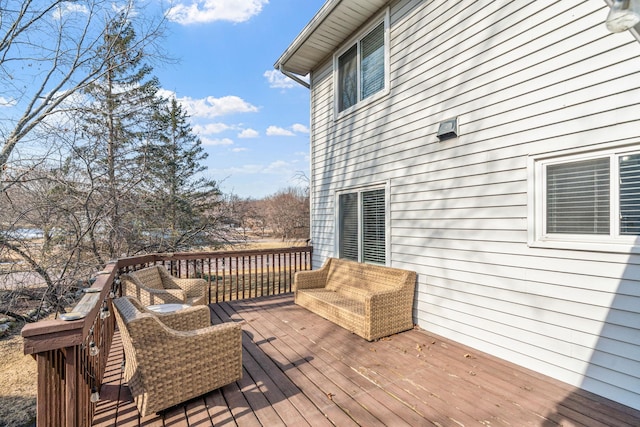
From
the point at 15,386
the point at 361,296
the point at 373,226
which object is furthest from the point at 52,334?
the point at 15,386

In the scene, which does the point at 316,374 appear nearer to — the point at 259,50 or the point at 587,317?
the point at 587,317

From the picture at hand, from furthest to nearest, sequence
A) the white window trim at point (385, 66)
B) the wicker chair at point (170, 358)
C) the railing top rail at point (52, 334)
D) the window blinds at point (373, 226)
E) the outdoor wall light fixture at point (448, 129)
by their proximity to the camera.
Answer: the window blinds at point (373, 226)
the white window trim at point (385, 66)
the outdoor wall light fixture at point (448, 129)
the wicker chair at point (170, 358)
the railing top rail at point (52, 334)

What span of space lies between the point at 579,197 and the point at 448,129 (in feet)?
4.52

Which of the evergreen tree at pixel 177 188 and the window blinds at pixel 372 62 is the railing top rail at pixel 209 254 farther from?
the window blinds at pixel 372 62

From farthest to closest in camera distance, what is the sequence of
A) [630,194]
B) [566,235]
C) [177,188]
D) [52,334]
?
1. [177,188]
2. [566,235]
3. [630,194]
4. [52,334]

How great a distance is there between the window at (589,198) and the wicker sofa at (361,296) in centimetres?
161

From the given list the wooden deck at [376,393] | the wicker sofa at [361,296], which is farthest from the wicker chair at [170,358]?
the wicker sofa at [361,296]

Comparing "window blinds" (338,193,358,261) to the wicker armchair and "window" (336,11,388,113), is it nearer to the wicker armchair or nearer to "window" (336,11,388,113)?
"window" (336,11,388,113)

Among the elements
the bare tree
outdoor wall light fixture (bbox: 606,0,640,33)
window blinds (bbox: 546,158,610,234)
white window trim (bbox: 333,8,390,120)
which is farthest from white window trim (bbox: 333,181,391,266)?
the bare tree

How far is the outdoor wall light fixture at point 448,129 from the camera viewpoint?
3.28 metres

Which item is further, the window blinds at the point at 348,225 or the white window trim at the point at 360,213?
the window blinds at the point at 348,225

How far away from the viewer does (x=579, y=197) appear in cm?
243

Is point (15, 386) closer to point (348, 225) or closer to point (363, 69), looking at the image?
point (348, 225)

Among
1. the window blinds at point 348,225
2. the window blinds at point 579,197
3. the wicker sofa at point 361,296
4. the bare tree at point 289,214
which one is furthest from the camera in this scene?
the bare tree at point 289,214
